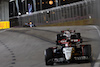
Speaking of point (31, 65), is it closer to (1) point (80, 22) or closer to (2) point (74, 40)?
(2) point (74, 40)

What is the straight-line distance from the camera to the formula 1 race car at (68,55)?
321 inches

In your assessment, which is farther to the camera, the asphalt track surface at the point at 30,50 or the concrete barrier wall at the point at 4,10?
the concrete barrier wall at the point at 4,10

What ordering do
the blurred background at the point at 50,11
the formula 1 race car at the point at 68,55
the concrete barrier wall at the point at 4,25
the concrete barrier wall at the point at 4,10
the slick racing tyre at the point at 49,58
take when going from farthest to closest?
the concrete barrier wall at the point at 4,10 → the blurred background at the point at 50,11 → the concrete barrier wall at the point at 4,25 → the slick racing tyre at the point at 49,58 → the formula 1 race car at the point at 68,55

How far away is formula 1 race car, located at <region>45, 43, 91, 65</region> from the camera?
815 centimetres

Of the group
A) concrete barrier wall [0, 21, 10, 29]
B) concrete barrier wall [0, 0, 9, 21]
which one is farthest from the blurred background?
concrete barrier wall [0, 21, 10, 29]

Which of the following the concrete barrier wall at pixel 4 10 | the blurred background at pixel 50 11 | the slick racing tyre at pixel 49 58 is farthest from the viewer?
the concrete barrier wall at pixel 4 10

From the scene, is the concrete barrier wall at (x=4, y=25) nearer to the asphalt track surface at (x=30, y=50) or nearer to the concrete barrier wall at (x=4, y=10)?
the concrete barrier wall at (x=4, y=10)

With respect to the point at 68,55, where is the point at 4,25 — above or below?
above

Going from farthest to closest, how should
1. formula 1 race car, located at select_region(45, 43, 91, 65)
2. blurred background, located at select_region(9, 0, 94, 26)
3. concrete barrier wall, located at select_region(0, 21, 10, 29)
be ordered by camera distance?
blurred background, located at select_region(9, 0, 94, 26) → concrete barrier wall, located at select_region(0, 21, 10, 29) → formula 1 race car, located at select_region(45, 43, 91, 65)

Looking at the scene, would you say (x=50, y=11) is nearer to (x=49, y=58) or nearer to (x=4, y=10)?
(x=4, y=10)

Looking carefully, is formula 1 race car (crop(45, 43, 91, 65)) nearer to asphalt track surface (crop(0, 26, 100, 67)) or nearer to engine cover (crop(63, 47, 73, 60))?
engine cover (crop(63, 47, 73, 60))

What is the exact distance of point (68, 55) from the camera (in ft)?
27.0

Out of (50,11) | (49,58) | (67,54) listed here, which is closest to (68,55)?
(67,54)

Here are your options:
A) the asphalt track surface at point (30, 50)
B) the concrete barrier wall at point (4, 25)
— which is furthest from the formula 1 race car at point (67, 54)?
the concrete barrier wall at point (4, 25)
